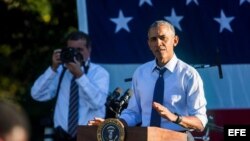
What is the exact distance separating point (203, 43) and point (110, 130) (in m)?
2.73

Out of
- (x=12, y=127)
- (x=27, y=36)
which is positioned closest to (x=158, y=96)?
(x=12, y=127)

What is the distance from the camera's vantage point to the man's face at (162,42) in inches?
178

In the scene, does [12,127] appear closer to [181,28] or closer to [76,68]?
[76,68]

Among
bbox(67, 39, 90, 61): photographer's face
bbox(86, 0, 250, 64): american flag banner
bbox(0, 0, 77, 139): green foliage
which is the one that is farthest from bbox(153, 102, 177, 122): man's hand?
bbox(0, 0, 77, 139): green foliage

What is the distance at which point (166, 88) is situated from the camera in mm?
4617

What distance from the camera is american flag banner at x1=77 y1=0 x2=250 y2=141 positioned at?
21.6 feet

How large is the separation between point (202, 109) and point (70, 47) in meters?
2.18

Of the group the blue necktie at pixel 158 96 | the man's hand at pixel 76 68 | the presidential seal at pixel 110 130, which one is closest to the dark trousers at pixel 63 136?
the man's hand at pixel 76 68

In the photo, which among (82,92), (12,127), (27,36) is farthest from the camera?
(27,36)

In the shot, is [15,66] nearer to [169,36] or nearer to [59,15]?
[59,15]

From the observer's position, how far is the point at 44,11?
1154 centimetres

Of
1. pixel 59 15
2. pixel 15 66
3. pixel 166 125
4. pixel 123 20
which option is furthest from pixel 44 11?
pixel 166 125

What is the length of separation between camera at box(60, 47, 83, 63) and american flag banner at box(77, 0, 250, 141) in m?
0.54

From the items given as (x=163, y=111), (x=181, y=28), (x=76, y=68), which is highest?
(x=181, y=28)
